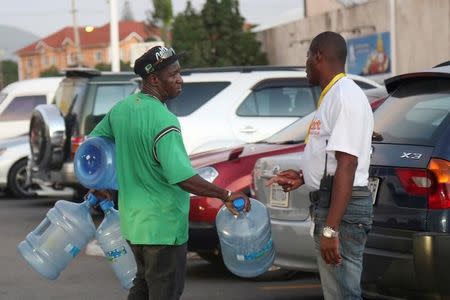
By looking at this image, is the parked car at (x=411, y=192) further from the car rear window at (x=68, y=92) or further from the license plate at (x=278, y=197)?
the car rear window at (x=68, y=92)

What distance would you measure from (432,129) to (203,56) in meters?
34.4

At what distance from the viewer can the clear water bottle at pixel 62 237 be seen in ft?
21.0

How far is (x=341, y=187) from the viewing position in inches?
193

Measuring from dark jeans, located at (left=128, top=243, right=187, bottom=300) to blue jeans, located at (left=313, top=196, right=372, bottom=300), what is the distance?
796mm

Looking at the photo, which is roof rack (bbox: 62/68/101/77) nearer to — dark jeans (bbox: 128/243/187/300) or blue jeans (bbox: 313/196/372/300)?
dark jeans (bbox: 128/243/187/300)

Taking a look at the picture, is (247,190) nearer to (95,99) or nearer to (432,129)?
(432,129)

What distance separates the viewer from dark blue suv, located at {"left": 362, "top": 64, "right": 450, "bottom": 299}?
5.77 metres

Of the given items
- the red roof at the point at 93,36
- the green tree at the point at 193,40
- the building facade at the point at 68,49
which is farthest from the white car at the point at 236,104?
the red roof at the point at 93,36

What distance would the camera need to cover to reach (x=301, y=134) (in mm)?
9156

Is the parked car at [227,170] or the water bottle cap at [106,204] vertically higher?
the water bottle cap at [106,204]

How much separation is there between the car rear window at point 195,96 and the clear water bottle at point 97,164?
6.07 m

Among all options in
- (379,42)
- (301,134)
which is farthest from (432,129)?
(379,42)

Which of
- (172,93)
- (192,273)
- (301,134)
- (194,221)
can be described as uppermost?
(172,93)

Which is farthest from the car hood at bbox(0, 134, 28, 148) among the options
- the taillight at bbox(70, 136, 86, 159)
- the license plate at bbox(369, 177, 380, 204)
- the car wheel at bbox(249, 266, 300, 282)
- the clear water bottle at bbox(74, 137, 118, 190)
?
the license plate at bbox(369, 177, 380, 204)
